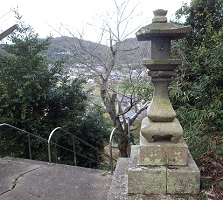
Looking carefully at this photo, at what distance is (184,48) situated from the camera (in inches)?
219

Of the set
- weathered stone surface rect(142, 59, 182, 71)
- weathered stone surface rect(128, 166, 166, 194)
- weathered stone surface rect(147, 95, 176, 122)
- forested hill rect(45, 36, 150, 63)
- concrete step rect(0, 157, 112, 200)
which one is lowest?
concrete step rect(0, 157, 112, 200)

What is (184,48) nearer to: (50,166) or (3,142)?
(50,166)

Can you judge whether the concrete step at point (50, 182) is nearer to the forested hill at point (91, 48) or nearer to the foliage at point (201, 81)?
the foliage at point (201, 81)

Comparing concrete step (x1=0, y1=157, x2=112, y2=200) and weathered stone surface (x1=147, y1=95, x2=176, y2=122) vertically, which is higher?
weathered stone surface (x1=147, y1=95, x2=176, y2=122)

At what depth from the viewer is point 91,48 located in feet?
28.1

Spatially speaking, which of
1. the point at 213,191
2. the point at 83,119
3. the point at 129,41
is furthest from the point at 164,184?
the point at 129,41

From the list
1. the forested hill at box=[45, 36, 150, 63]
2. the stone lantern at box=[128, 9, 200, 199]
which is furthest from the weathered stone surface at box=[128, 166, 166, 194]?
the forested hill at box=[45, 36, 150, 63]

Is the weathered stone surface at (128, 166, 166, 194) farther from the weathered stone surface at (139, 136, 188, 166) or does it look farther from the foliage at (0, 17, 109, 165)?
the foliage at (0, 17, 109, 165)

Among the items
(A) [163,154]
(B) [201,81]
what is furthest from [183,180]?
(B) [201,81]

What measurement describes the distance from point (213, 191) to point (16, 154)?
4.79 metres

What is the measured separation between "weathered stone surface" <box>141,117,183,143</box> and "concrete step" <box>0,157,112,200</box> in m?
1.06

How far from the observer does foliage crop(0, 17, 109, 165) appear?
5.55m

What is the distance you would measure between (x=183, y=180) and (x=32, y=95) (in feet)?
14.5

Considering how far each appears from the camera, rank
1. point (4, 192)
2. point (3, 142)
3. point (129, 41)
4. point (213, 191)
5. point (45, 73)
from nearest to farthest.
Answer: point (213, 191) → point (4, 192) → point (3, 142) → point (45, 73) → point (129, 41)
